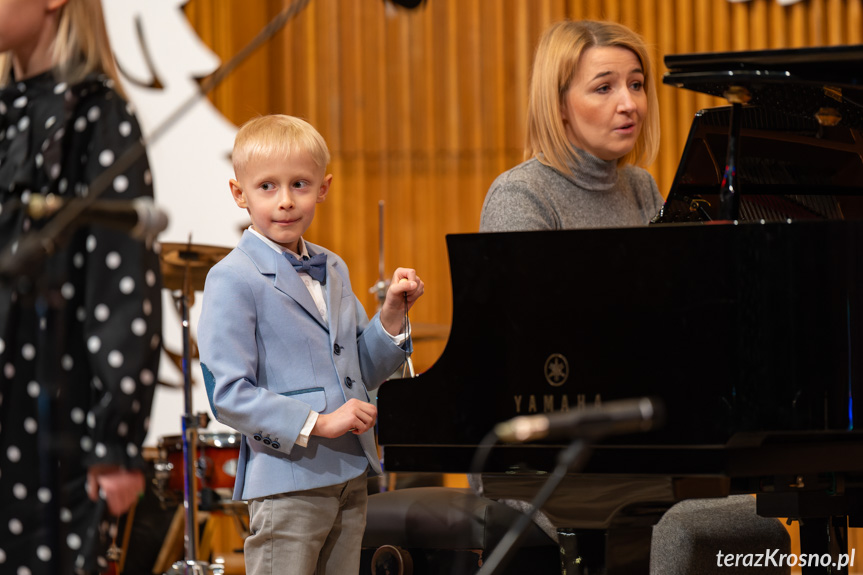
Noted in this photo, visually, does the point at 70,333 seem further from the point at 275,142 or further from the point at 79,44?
the point at 275,142

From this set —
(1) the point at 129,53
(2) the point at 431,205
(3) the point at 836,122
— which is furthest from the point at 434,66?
(3) the point at 836,122

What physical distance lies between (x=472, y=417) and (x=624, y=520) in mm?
320

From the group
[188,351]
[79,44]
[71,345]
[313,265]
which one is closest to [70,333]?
[71,345]

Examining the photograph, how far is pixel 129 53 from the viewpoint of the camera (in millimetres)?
4027

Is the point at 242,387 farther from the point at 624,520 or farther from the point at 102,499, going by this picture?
the point at 624,520

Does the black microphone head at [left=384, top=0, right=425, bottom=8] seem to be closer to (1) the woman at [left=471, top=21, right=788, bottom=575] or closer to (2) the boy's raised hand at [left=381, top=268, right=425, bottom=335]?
(2) the boy's raised hand at [left=381, top=268, right=425, bottom=335]

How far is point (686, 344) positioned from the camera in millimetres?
1682

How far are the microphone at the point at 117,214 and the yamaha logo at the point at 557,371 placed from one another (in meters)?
0.80

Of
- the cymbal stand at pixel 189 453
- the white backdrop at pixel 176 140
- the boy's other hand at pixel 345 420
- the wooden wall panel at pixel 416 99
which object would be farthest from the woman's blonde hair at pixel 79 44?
the wooden wall panel at pixel 416 99

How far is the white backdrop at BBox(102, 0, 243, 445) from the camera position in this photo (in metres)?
4.00

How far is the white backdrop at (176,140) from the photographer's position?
4.00 metres

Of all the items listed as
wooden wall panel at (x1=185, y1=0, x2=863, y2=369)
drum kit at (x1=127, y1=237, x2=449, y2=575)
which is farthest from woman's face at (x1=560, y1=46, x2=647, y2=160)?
wooden wall panel at (x1=185, y1=0, x2=863, y2=369)

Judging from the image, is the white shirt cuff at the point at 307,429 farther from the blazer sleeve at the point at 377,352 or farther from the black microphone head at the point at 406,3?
the black microphone head at the point at 406,3

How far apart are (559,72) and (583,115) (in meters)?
0.12
